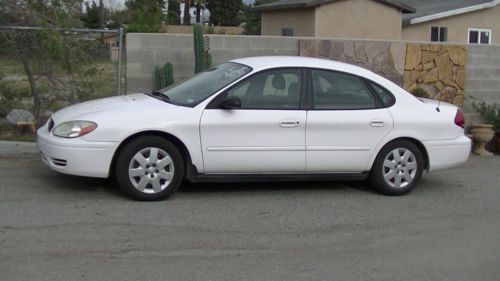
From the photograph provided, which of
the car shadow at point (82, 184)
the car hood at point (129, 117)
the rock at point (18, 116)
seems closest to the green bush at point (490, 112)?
the car hood at point (129, 117)

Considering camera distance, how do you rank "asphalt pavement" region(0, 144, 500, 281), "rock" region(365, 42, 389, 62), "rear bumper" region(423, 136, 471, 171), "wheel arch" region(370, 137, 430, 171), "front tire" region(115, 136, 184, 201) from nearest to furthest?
1. "asphalt pavement" region(0, 144, 500, 281)
2. "front tire" region(115, 136, 184, 201)
3. "wheel arch" region(370, 137, 430, 171)
4. "rear bumper" region(423, 136, 471, 171)
5. "rock" region(365, 42, 389, 62)

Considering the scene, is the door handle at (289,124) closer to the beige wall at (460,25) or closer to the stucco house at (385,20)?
the stucco house at (385,20)

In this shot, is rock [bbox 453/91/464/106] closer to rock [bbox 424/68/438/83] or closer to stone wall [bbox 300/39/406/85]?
rock [bbox 424/68/438/83]

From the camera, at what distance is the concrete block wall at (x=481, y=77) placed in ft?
41.1

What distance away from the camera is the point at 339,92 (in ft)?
24.4

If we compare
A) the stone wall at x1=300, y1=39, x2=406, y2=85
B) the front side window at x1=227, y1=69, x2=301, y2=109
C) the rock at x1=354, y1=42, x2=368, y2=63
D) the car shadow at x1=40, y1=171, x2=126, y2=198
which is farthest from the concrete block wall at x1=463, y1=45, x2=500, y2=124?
the car shadow at x1=40, y1=171, x2=126, y2=198

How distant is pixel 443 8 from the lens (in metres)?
22.2

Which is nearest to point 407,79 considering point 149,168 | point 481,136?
point 481,136

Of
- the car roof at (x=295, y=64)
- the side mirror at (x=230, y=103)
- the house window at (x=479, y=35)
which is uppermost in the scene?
the house window at (x=479, y=35)

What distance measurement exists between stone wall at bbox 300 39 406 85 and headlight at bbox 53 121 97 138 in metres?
5.51

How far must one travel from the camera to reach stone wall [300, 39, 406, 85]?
1134cm

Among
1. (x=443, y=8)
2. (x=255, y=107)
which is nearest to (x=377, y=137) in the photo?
(x=255, y=107)

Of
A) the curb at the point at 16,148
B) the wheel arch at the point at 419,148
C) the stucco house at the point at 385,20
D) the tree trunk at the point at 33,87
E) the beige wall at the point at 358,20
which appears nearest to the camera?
the wheel arch at the point at 419,148

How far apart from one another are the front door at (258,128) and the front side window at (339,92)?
0.24 metres
